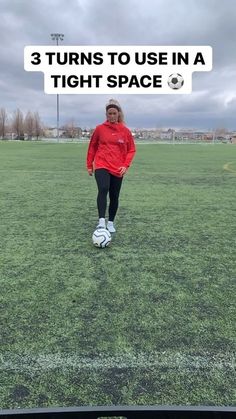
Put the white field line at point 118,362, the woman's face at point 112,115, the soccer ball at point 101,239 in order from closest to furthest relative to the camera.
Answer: the white field line at point 118,362 → the soccer ball at point 101,239 → the woman's face at point 112,115

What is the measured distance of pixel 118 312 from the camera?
2865 mm

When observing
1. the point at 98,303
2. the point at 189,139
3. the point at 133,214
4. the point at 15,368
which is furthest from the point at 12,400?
the point at 189,139

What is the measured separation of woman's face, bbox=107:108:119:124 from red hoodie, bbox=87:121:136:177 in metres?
0.05

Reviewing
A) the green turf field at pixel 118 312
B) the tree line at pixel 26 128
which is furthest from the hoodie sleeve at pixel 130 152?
the tree line at pixel 26 128

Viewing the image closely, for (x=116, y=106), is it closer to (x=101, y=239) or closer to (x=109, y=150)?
(x=109, y=150)

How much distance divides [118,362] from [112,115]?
3.17m

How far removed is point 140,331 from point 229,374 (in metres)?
0.67

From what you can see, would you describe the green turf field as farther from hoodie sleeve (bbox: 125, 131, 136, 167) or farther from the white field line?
hoodie sleeve (bbox: 125, 131, 136, 167)

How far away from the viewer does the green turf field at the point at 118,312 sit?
6.63 feet

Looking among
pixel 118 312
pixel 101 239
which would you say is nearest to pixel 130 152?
pixel 101 239

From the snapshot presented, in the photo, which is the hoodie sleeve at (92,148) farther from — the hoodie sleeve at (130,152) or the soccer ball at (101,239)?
the soccer ball at (101,239)

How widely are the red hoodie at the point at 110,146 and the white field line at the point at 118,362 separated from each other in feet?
9.28

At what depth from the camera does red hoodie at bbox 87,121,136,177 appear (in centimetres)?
472

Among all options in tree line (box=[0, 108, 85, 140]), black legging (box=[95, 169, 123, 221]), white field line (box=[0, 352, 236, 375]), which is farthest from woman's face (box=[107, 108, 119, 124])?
tree line (box=[0, 108, 85, 140])
